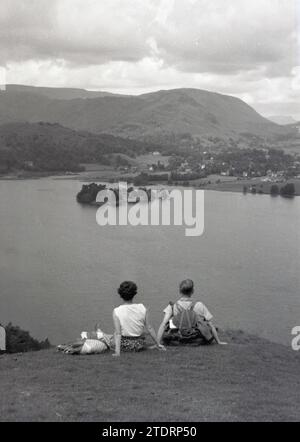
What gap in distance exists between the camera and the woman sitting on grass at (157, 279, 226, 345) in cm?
1127

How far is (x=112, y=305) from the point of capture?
45969 millimetres

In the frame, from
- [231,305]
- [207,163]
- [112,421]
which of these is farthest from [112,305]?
[207,163]

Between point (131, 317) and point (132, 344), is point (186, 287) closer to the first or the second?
point (131, 317)

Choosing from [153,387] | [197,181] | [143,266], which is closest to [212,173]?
[197,181]

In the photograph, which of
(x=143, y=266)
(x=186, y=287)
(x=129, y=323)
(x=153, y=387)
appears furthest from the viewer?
(x=143, y=266)

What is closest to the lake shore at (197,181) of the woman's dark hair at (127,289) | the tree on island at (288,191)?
the tree on island at (288,191)

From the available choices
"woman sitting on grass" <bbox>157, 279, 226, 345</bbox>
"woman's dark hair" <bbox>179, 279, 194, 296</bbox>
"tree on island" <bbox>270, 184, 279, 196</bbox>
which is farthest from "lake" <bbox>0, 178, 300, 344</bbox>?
"woman's dark hair" <bbox>179, 279, 194, 296</bbox>

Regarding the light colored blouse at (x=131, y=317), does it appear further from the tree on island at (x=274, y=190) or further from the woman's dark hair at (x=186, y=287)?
the tree on island at (x=274, y=190)

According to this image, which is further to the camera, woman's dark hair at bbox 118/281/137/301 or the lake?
the lake

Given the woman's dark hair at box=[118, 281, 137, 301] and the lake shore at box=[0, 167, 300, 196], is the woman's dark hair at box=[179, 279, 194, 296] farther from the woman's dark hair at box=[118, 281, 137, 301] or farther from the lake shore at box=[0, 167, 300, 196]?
the lake shore at box=[0, 167, 300, 196]

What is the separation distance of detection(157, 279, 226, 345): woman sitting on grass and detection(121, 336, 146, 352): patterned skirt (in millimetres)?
407

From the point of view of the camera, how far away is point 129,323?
1091cm

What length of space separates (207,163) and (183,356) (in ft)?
600

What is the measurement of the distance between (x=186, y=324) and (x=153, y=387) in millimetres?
2819
